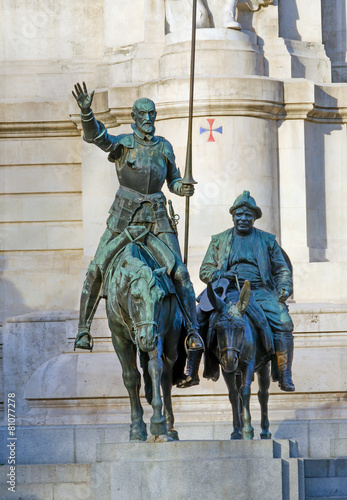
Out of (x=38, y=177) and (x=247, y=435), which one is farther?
(x=38, y=177)

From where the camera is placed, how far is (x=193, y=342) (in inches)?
767

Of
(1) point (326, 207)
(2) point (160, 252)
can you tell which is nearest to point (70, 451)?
(2) point (160, 252)

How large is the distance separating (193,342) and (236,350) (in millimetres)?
587

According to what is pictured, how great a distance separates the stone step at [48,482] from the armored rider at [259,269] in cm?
278

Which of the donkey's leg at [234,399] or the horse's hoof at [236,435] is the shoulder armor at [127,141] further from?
the horse's hoof at [236,435]

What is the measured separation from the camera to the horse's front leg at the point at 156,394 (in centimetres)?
1838

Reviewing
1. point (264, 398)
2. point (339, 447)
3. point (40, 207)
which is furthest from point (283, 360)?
point (40, 207)

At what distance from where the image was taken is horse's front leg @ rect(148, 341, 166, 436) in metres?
18.4

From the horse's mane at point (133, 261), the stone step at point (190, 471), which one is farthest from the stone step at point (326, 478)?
the horse's mane at point (133, 261)

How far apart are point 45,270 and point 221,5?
5.22 metres

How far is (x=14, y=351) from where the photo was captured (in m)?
26.1

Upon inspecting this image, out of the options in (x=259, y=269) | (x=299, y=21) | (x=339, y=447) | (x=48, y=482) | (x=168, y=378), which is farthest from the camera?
(x=299, y=21)

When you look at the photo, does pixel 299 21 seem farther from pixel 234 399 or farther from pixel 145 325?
pixel 145 325

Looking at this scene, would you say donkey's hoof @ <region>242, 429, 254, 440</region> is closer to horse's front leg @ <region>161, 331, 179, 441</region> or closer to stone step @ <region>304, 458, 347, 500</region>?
horse's front leg @ <region>161, 331, 179, 441</region>
